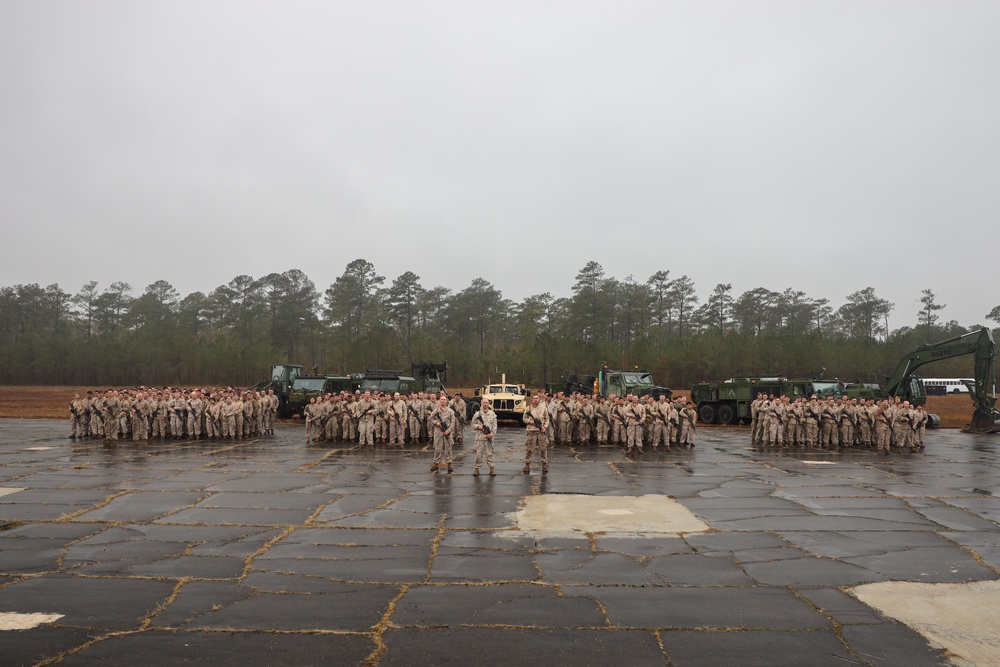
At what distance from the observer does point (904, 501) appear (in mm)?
12047

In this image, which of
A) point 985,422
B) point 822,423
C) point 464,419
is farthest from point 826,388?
point 464,419

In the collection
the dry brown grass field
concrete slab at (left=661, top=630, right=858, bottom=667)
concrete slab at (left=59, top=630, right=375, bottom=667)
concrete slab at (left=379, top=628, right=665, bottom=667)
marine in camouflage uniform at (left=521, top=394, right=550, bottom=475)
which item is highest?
marine in camouflage uniform at (left=521, top=394, right=550, bottom=475)

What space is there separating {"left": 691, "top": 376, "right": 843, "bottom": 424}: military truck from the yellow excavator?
2.50m

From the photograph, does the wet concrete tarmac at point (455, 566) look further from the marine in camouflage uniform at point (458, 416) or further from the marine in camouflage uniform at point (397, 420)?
the marine in camouflage uniform at point (458, 416)

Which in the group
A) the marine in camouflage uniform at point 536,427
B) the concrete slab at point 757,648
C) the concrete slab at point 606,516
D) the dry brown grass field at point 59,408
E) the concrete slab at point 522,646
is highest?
the marine in camouflage uniform at point 536,427

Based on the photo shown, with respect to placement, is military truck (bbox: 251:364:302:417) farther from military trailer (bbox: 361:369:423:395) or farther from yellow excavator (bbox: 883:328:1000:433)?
yellow excavator (bbox: 883:328:1000:433)

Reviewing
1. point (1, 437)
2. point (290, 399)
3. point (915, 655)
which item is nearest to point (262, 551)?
point (915, 655)

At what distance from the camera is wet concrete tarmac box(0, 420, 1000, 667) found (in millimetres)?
5613

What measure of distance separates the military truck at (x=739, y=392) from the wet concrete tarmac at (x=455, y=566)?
14076 millimetres

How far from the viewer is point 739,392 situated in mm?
30344

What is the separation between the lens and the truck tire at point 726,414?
101ft

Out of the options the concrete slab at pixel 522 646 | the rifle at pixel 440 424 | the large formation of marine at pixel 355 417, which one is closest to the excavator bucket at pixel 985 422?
the large formation of marine at pixel 355 417

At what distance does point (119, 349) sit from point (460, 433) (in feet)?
219

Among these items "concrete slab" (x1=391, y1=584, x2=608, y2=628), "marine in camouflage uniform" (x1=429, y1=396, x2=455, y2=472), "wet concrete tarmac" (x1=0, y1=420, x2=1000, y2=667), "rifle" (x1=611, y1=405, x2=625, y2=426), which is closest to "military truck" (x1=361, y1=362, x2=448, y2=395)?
"rifle" (x1=611, y1=405, x2=625, y2=426)
